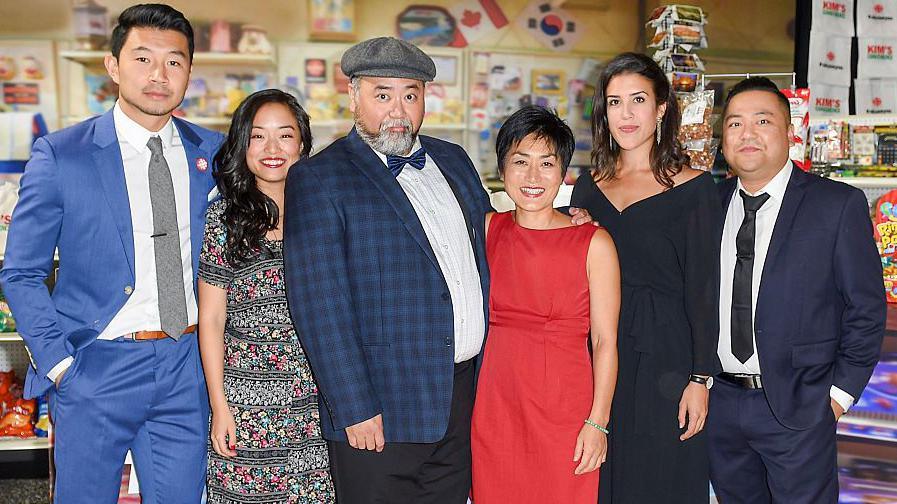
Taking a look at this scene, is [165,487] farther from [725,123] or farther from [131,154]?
[725,123]

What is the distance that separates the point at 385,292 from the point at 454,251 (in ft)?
0.74

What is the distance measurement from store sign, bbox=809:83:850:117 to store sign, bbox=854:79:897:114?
0.26 ft

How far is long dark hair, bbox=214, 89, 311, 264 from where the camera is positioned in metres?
2.09

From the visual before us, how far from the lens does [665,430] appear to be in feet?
7.09

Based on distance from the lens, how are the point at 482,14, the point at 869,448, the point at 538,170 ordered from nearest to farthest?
the point at 538,170, the point at 869,448, the point at 482,14

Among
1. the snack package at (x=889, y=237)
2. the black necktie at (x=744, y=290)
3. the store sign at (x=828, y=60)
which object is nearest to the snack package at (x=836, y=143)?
the snack package at (x=889, y=237)

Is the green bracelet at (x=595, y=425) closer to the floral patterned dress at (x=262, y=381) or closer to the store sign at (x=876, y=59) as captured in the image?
the floral patterned dress at (x=262, y=381)

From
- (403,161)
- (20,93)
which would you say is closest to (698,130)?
(403,161)

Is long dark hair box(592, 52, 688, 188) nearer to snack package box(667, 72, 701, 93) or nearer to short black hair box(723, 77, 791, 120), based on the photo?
short black hair box(723, 77, 791, 120)

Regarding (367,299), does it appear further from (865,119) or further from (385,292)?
(865,119)

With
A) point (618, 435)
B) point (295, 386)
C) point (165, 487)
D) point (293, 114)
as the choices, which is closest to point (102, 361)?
point (165, 487)

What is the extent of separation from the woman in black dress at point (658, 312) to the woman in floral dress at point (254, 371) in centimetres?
85

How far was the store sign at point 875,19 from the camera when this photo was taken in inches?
198

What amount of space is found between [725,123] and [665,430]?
93 centimetres
